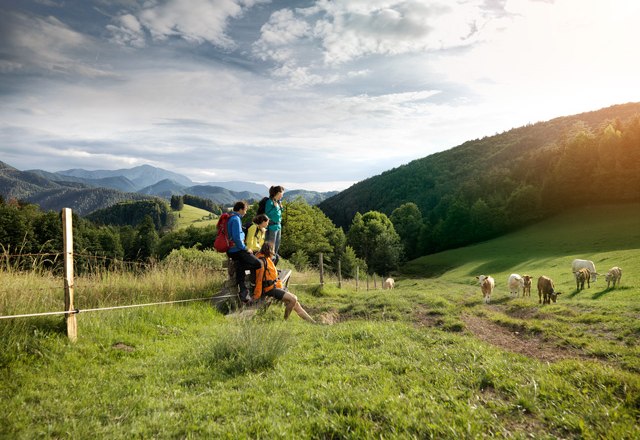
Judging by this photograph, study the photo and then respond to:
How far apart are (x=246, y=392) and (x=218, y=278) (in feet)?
25.1

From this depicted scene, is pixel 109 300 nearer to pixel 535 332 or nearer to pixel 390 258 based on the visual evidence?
pixel 535 332

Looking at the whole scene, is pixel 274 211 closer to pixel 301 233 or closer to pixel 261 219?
pixel 261 219

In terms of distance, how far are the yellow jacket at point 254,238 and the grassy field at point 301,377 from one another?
6.36 feet

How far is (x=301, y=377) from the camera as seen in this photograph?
18.4 ft

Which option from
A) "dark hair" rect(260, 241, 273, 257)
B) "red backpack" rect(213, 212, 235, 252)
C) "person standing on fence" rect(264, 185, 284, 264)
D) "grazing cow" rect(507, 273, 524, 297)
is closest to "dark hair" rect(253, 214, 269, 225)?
"dark hair" rect(260, 241, 273, 257)

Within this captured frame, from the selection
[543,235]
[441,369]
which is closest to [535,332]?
[441,369]

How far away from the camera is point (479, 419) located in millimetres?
4043

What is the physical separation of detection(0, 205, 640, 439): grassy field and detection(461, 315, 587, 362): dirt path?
0.27ft

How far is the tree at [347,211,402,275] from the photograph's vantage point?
2554 inches

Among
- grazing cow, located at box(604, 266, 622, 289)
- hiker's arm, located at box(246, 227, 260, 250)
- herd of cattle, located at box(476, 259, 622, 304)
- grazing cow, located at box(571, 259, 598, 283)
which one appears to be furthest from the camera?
grazing cow, located at box(571, 259, 598, 283)

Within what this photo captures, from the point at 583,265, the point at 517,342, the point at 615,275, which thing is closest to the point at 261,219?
the point at 517,342

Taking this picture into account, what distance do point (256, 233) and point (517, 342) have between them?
7.33 metres

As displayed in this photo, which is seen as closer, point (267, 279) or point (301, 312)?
point (267, 279)

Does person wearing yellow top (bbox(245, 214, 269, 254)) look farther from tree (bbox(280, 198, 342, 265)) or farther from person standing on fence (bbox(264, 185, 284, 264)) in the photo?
tree (bbox(280, 198, 342, 265))
